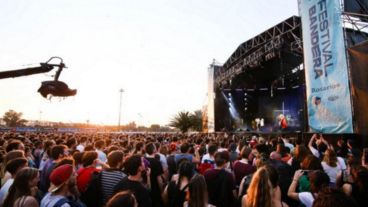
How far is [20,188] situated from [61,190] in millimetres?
363

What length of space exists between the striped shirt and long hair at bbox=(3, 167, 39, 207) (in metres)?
0.85

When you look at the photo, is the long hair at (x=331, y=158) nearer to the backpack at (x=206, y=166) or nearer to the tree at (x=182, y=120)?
the backpack at (x=206, y=166)

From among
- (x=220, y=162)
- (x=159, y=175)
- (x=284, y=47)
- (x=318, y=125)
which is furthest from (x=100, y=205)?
(x=284, y=47)

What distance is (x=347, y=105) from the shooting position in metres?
7.35

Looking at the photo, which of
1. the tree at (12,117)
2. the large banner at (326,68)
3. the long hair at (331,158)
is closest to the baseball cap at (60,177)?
the long hair at (331,158)

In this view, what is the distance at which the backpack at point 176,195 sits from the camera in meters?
2.98

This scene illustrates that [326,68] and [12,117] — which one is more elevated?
[12,117]

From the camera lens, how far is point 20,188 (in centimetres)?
242

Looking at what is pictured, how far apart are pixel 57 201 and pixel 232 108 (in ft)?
73.0

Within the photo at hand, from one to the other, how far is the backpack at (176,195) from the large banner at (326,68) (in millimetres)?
6397

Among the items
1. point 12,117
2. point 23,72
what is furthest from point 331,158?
point 12,117

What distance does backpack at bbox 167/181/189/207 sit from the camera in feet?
9.79

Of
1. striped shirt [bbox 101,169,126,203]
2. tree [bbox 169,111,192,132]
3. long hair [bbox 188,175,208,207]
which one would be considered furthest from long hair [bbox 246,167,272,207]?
tree [bbox 169,111,192,132]

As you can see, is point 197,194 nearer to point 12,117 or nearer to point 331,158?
point 331,158
